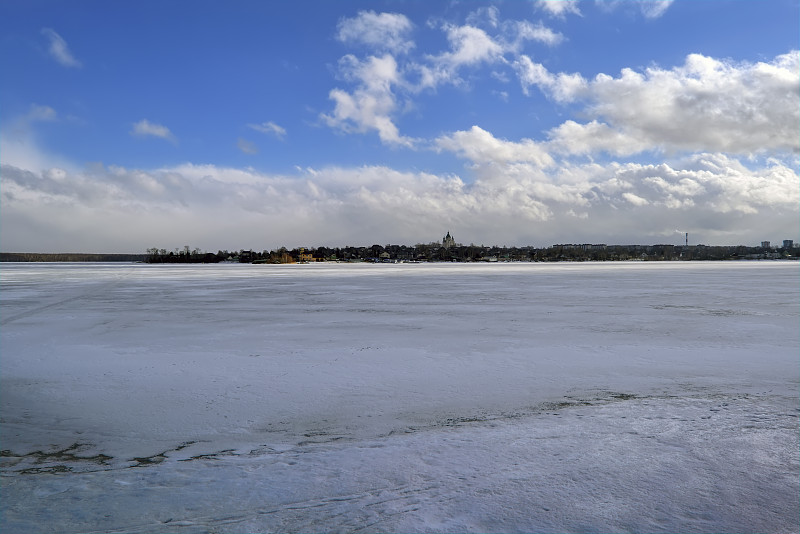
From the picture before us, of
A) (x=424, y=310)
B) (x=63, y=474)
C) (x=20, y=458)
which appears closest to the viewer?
(x=63, y=474)

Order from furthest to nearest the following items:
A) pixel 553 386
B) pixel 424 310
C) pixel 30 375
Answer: pixel 424 310, pixel 30 375, pixel 553 386

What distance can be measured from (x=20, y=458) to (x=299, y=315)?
26.3 feet

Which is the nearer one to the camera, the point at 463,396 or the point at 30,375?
the point at 463,396

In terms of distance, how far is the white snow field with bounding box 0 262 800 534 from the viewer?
287 cm

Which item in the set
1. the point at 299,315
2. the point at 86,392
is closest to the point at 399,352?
the point at 86,392

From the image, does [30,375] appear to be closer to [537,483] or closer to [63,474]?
[63,474]

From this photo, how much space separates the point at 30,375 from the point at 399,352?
14.3ft

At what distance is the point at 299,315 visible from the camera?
11.6 m

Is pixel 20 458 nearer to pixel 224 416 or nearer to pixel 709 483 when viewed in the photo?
pixel 224 416

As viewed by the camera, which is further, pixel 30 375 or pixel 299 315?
pixel 299 315

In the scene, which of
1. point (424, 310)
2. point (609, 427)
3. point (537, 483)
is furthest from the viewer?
point (424, 310)

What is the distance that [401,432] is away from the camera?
13.3 ft

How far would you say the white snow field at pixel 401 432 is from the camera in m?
2.87

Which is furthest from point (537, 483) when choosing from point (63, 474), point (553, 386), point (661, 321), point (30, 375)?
point (661, 321)
